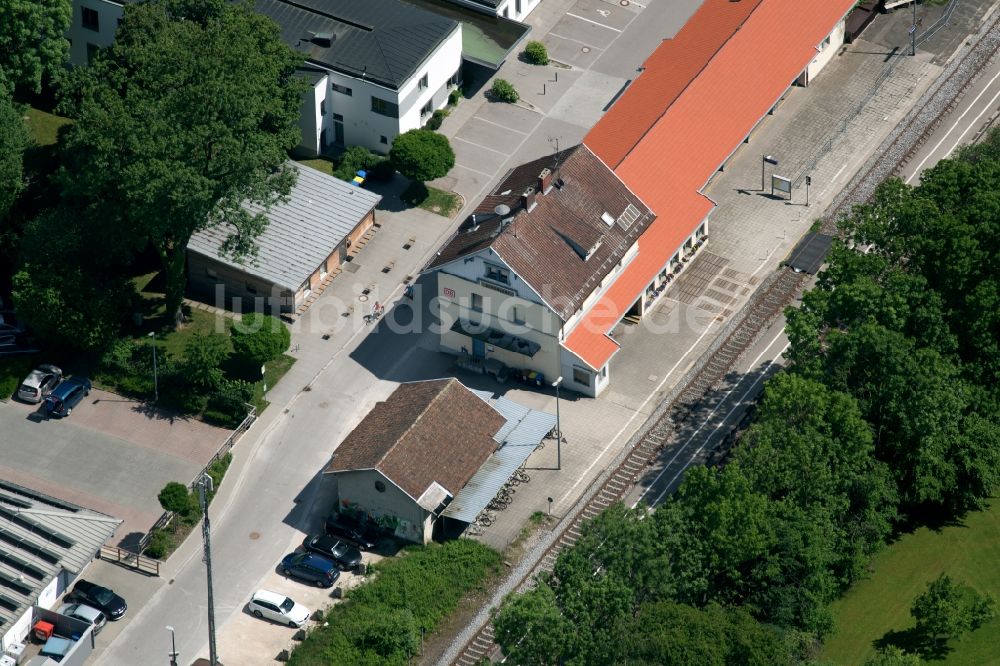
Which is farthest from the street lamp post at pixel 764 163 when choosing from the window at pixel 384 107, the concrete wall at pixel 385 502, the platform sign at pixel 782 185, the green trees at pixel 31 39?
the green trees at pixel 31 39

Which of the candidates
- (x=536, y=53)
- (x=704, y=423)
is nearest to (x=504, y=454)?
(x=704, y=423)

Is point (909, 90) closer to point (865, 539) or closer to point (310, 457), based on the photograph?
point (865, 539)

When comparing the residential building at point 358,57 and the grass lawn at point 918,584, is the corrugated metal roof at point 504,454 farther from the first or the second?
the residential building at point 358,57

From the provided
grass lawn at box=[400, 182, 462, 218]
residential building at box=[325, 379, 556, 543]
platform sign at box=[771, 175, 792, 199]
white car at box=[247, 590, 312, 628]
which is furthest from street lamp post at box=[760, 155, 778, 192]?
white car at box=[247, 590, 312, 628]

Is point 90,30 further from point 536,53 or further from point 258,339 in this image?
point 258,339

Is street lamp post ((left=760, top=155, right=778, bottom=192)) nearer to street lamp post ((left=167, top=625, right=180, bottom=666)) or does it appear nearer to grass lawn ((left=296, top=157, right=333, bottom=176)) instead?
grass lawn ((left=296, top=157, right=333, bottom=176))

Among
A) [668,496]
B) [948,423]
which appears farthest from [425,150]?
[948,423]
